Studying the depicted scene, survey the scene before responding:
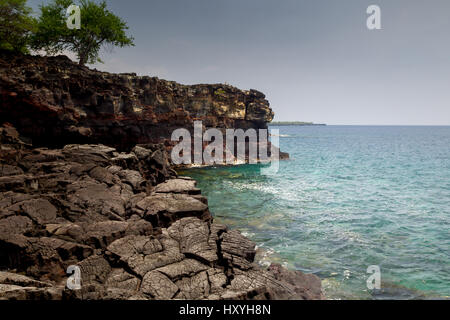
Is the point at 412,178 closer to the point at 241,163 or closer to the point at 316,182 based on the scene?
the point at 316,182

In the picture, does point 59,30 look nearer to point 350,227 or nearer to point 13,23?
point 13,23

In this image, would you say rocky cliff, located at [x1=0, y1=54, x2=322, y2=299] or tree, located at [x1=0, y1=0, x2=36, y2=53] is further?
tree, located at [x1=0, y1=0, x2=36, y2=53]

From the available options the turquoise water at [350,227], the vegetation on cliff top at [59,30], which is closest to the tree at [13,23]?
the vegetation on cliff top at [59,30]

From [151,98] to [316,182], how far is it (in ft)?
83.6

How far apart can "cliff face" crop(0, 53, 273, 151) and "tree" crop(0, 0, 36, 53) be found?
333cm

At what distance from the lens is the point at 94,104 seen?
29.3m

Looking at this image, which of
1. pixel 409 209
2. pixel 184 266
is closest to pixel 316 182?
pixel 409 209

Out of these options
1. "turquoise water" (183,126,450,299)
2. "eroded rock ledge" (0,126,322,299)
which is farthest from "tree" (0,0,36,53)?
"turquoise water" (183,126,450,299)

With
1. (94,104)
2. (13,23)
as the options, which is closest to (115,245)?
(94,104)

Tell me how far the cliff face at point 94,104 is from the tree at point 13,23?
10.9ft

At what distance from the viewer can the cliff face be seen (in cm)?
2391

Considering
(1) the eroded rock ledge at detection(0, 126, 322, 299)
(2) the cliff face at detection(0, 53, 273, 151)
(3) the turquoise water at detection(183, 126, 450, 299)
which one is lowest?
(3) the turquoise water at detection(183, 126, 450, 299)

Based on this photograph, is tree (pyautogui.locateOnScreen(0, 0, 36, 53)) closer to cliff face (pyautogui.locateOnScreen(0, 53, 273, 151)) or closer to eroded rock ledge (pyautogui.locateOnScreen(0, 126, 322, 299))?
cliff face (pyautogui.locateOnScreen(0, 53, 273, 151))

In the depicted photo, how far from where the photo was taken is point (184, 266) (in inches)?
289
